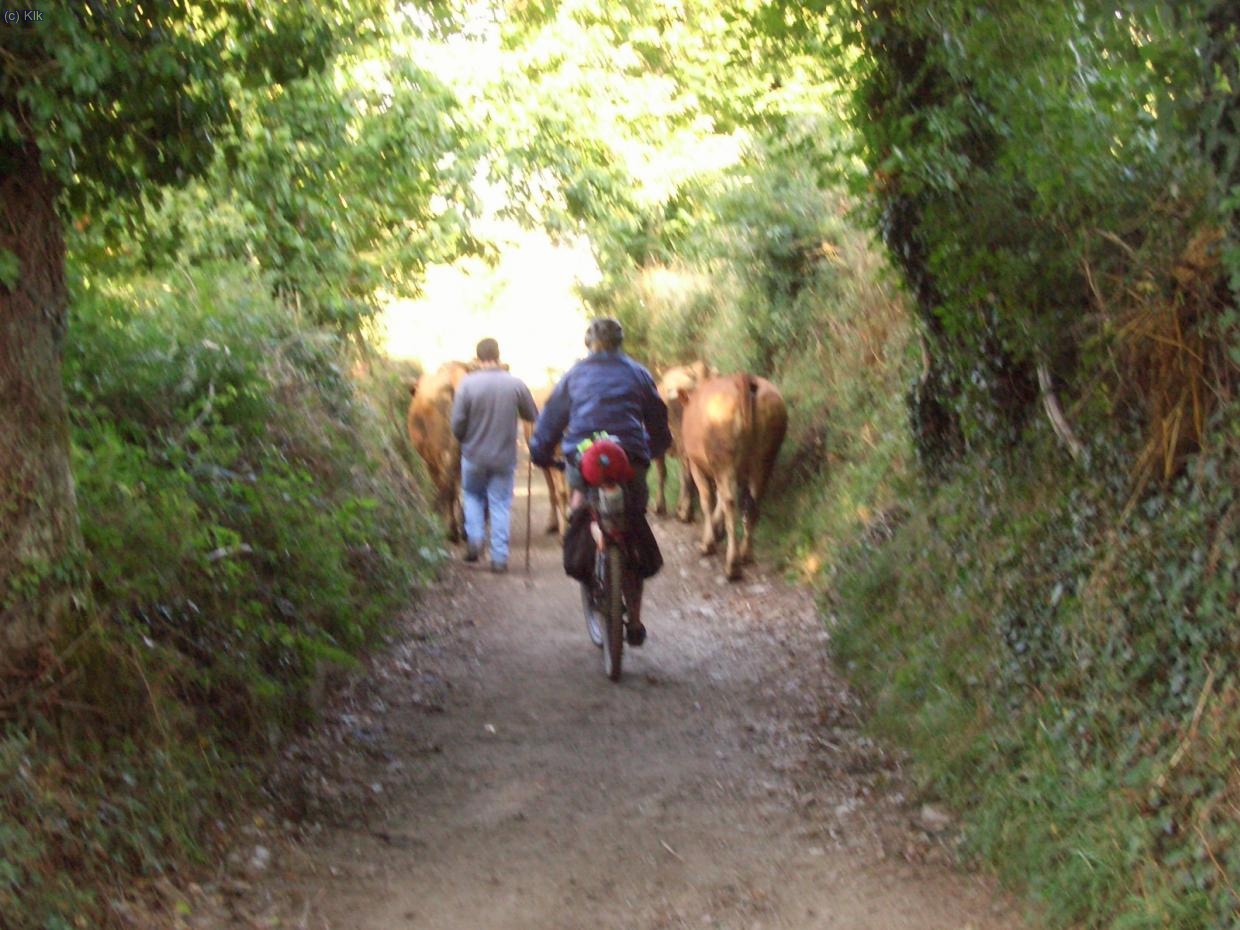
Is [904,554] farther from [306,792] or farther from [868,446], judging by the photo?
[306,792]

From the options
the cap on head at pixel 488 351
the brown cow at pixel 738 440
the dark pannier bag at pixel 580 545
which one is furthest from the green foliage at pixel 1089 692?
the cap on head at pixel 488 351

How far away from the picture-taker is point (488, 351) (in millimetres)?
13586

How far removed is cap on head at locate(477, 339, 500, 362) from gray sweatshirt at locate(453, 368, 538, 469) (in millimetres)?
→ 165

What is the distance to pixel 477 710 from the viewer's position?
874 centimetres

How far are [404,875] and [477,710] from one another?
110 inches

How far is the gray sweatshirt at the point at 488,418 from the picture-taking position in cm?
1338

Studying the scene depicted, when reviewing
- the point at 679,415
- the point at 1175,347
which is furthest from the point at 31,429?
the point at 679,415

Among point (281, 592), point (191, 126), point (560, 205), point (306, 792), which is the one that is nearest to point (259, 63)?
point (191, 126)

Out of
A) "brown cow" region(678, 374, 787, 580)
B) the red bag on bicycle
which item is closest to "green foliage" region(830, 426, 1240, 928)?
the red bag on bicycle

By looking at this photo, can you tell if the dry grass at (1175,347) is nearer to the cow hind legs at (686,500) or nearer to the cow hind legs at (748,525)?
the cow hind legs at (748,525)

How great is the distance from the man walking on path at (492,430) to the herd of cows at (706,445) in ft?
1.89

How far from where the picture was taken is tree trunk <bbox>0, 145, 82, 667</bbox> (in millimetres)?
5414

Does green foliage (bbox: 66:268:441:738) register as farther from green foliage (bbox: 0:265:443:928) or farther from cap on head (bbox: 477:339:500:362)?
cap on head (bbox: 477:339:500:362)

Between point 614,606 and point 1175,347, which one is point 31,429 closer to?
point 614,606
